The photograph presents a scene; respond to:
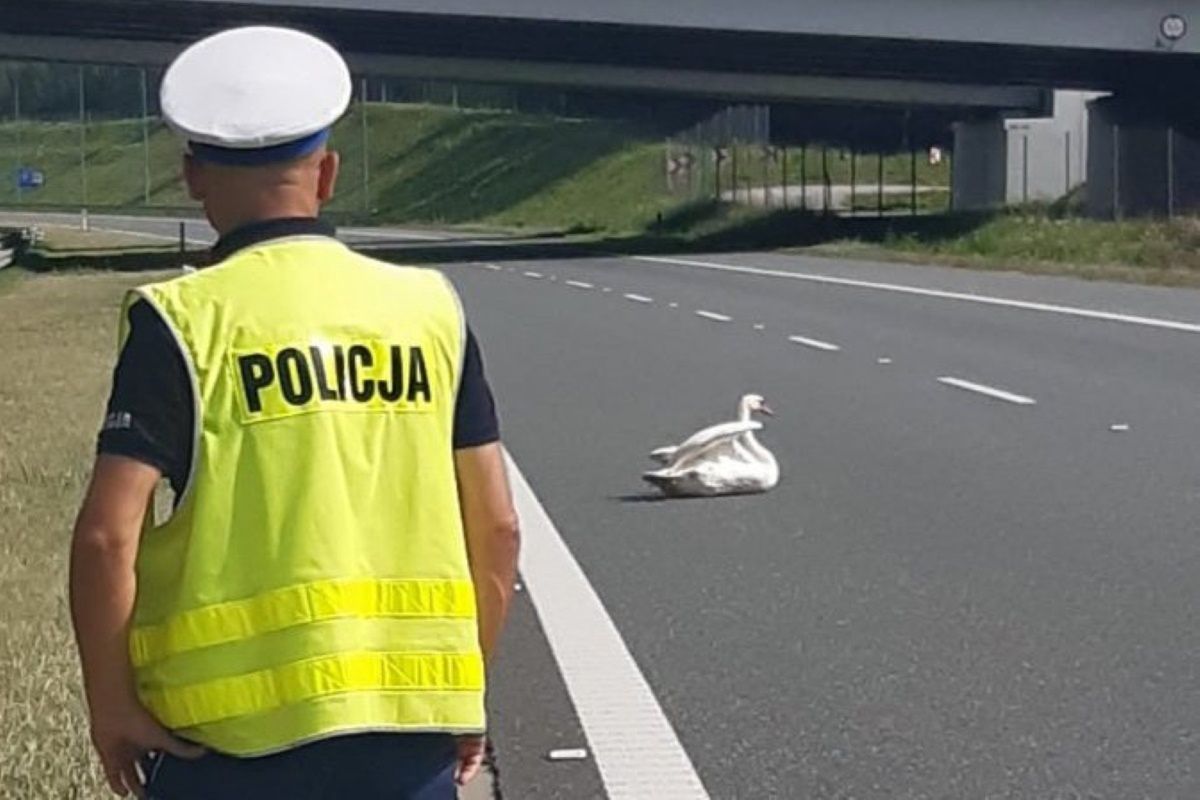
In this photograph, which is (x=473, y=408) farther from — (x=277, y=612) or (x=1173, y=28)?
(x=1173, y=28)

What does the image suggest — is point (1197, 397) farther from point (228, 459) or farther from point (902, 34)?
point (902, 34)

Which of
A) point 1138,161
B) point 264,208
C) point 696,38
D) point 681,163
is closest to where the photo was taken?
point 264,208

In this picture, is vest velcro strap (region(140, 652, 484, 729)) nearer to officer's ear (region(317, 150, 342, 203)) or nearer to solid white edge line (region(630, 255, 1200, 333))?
officer's ear (region(317, 150, 342, 203))

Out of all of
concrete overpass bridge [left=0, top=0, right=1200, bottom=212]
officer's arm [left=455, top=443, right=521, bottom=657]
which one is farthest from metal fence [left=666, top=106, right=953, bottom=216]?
officer's arm [left=455, top=443, right=521, bottom=657]

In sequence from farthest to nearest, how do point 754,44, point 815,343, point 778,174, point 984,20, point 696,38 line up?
point 778,174 < point 754,44 < point 696,38 < point 984,20 < point 815,343

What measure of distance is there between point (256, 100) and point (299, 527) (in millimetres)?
558

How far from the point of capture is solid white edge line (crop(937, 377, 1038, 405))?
1786 centimetres

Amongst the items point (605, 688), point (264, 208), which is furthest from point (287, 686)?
point (605, 688)

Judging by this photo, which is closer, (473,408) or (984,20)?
(473,408)

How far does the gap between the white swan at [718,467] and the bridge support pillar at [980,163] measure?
190 ft

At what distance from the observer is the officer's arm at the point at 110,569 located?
3400 millimetres

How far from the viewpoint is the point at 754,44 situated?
182 ft

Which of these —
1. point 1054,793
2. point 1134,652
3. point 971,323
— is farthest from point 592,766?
point 971,323

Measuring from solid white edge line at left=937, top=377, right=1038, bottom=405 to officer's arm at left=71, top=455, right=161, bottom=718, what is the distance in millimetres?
14616
